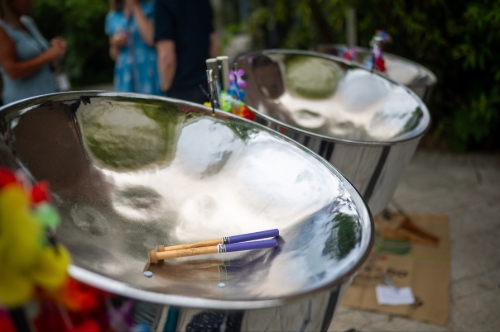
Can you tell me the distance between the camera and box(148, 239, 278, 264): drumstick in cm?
83

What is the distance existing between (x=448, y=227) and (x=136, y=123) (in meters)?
1.85

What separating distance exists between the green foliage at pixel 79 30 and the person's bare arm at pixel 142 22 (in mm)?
4051

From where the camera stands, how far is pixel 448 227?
2387 millimetres

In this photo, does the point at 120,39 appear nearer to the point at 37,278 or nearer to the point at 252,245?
the point at 252,245

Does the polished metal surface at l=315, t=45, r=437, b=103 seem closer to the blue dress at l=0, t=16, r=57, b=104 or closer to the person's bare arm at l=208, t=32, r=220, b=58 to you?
the person's bare arm at l=208, t=32, r=220, b=58

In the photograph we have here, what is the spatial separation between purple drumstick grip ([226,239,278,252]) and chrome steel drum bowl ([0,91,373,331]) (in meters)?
0.02

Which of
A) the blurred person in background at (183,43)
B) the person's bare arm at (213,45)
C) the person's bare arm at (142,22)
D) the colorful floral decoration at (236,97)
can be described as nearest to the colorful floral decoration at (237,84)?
the colorful floral decoration at (236,97)

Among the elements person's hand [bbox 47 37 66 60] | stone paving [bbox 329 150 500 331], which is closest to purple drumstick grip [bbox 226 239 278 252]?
stone paving [bbox 329 150 500 331]

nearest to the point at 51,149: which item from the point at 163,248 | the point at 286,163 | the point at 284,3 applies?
the point at 163,248

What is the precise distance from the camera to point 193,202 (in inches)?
39.6

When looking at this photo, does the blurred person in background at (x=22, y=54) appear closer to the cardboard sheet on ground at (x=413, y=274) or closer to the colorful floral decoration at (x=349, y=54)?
the colorful floral decoration at (x=349, y=54)

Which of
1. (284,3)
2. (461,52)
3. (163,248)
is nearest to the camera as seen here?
(163,248)

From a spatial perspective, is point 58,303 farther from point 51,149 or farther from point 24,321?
point 51,149

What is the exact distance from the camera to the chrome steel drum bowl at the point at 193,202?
651 mm
